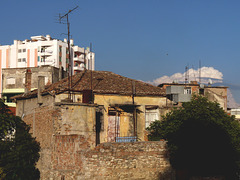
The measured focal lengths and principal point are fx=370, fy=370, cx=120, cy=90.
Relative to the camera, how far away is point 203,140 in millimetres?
23094

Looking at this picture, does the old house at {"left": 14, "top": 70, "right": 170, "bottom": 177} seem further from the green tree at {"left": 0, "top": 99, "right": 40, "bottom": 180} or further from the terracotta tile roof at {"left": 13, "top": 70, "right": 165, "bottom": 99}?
the green tree at {"left": 0, "top": 99, "right": 40, "bottom": 180}

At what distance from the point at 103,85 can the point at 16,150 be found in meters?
8.83

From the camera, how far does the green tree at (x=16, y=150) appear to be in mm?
22453

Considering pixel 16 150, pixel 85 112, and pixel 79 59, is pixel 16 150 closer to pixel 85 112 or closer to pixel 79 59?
pixel 85 112

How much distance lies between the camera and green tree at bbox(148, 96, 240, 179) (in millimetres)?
22656

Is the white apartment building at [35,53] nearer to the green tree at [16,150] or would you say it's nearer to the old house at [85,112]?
the old house at [85,112]

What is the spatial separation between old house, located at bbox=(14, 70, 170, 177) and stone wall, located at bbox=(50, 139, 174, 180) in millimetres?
62

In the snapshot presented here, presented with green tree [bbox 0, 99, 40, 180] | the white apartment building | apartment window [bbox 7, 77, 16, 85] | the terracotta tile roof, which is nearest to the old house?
the terracotta tile roof

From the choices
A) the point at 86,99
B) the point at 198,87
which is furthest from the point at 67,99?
the point at 198,87

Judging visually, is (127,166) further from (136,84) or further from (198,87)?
(198,87)

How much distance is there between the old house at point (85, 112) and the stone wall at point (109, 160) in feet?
0.20

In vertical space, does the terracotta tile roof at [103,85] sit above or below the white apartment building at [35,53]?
below

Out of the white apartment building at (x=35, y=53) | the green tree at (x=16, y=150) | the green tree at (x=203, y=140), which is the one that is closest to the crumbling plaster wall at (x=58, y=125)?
the green tree at (x=16, y=150)

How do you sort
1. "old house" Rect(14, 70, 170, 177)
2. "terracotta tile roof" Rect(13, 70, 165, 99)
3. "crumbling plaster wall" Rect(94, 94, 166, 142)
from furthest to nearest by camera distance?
1. "crumbling plaster wall" Rect(94, 94, 166, 142)
2. "terracotta tile roof" Rect(13, 70, 165, 99)
3. "old house" Rect(14, 70, 170, 177)
